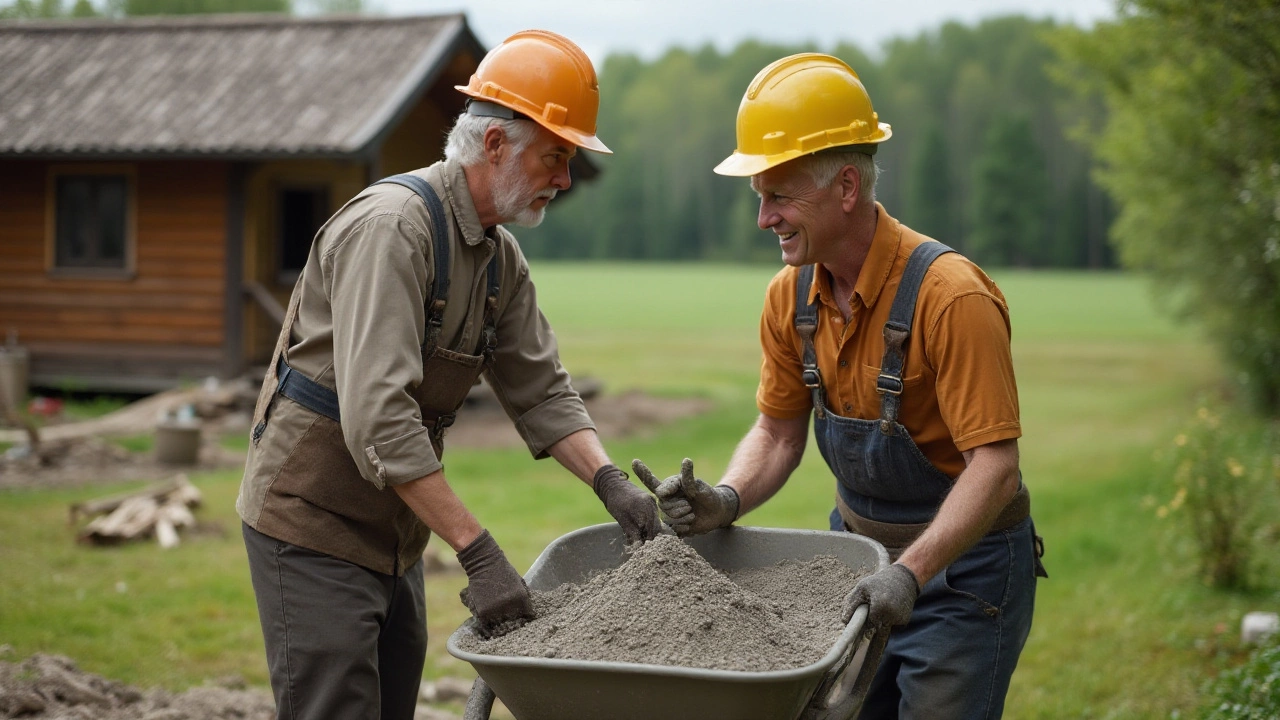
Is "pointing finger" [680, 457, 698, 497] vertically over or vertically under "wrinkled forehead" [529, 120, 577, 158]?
under

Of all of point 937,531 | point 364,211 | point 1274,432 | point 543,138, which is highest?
point 543,138

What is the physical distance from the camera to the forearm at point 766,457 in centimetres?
332

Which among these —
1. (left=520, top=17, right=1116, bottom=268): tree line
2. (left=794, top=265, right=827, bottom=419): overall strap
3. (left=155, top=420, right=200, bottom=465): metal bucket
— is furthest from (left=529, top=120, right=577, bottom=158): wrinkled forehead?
(left=520, top=17, right=1116, bottom=268): tree line

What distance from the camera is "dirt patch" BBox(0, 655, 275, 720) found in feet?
13.0

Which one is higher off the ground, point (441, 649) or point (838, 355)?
point (838, 355)

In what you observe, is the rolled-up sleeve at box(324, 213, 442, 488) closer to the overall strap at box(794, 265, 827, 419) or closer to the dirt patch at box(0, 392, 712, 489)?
the overall strap at box(794, 265, 827, 419)

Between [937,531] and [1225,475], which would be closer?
[937,531]

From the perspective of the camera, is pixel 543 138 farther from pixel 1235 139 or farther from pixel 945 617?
pixel 1235 139

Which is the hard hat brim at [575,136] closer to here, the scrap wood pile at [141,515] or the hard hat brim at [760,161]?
the hard hat brim at [760,161]

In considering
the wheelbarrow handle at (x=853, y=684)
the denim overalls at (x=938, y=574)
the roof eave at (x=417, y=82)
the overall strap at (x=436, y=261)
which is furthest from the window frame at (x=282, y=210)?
the wheelbarrow handle at (x=853, y=684)

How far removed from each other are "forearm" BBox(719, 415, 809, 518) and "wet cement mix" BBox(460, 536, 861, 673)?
56 centimetres

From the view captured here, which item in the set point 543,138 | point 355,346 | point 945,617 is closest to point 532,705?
point 355,346

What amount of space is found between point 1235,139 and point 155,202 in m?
11.4

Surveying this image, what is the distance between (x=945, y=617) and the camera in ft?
9.67
